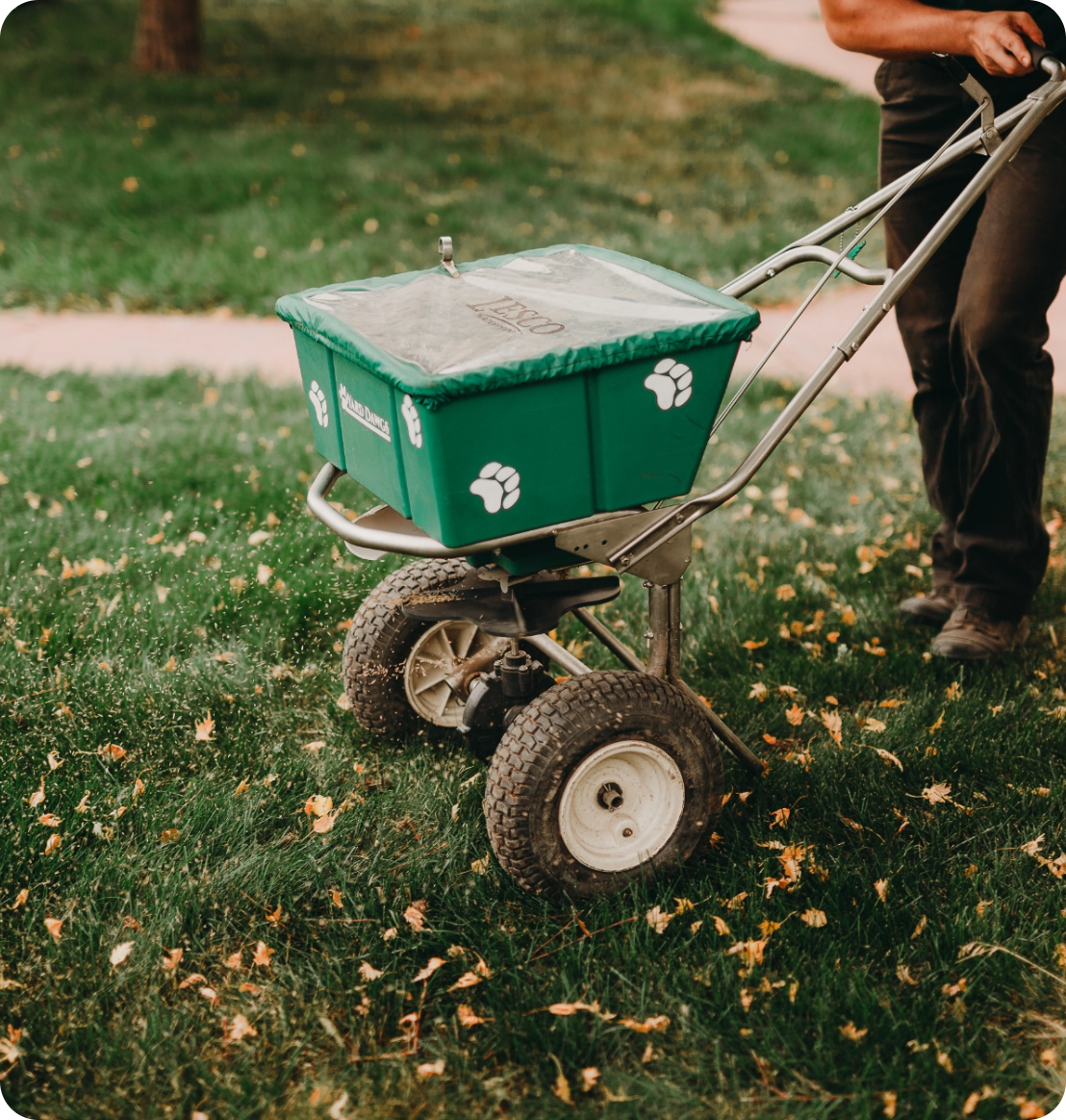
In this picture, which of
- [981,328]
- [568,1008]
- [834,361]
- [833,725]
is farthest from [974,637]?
[568,1008]

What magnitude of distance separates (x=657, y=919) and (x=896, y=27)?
6.09ft

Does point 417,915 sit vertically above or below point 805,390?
below

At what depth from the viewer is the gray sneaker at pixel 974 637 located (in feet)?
10.3

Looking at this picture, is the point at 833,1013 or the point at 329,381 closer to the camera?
the point at 833,1013

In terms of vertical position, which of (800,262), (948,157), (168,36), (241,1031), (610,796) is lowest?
(241,1031)

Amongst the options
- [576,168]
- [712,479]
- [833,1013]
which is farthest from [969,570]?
[576,168]

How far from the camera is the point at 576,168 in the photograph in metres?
8.43

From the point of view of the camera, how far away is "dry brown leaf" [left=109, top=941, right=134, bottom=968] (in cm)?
216

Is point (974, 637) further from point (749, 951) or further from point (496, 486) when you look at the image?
point (496, 486)

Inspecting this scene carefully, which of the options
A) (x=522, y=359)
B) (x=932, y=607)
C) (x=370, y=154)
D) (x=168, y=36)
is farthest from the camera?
(x=168, y=36)

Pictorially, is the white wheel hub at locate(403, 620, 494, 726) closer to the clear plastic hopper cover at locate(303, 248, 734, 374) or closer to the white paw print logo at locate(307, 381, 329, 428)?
the white paw print logo at locate(307, 381, 329, 428)

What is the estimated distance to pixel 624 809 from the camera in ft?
7.81

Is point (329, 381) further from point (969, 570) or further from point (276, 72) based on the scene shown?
point (276, 72)

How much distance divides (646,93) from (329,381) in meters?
9.43
